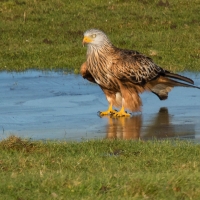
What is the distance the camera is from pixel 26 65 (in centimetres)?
1448

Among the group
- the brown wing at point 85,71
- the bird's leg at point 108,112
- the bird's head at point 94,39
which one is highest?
the bird's head at point 94,39

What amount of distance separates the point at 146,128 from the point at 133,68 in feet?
4.71

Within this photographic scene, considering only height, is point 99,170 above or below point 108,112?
above

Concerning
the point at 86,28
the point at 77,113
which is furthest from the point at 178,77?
the point at 86,28

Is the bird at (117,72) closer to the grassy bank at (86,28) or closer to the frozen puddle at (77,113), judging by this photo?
the frozen puddle at (77,113)

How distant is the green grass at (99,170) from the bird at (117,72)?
2373 mm

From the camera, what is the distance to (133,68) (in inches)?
438

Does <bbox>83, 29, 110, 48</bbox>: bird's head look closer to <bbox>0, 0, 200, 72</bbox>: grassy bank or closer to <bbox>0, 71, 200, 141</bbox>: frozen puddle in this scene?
<bbox>0, 71, 200, 141</bbox>: frozen puddle

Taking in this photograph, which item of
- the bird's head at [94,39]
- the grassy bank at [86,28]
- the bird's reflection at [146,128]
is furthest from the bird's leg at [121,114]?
the grassy bank at [86,28]

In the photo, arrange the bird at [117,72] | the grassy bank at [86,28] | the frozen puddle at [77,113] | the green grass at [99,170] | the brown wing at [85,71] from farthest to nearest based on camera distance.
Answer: the grassy bank at [86,28] < the brown wing at [85,71] < the bird at [117,72] < the frozen puddle at [77,113] < the green grass at [99,170]

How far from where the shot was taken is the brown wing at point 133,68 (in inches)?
434

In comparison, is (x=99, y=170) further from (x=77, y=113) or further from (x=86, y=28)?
(x=86, y=28)

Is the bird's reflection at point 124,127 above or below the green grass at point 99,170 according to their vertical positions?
below

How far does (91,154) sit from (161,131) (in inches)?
78.8
